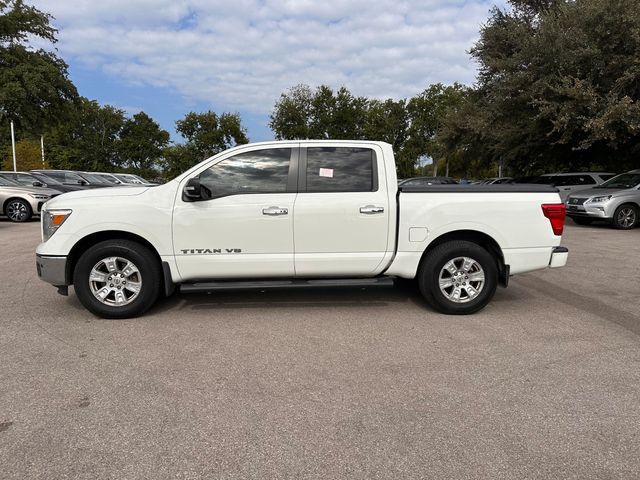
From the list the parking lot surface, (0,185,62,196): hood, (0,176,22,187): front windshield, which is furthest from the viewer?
(0,176,22,187): front windshield

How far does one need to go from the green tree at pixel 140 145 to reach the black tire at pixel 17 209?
56.4 m

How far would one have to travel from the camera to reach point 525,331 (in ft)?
15.4

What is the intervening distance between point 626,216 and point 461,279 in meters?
10.7

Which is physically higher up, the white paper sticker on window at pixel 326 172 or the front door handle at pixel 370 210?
the white paper sticker on window at pixel 326 172

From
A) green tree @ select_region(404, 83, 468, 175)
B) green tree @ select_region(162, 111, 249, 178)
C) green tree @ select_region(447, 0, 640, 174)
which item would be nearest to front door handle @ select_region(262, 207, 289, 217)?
green tree @ select_region(447, 0, 640, 174)

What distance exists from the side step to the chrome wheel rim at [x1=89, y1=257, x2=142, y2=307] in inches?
20.1

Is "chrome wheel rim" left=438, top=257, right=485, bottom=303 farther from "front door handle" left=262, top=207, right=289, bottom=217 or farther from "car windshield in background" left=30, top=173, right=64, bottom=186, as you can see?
"car windshield in background" left=30, top=173, right=64, bottom=186

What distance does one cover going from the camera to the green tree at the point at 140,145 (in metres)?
67.8

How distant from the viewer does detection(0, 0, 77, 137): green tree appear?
829 inches

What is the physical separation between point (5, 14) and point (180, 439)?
86.6 ft

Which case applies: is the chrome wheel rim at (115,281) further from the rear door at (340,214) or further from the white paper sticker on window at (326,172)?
the white paper sticker on window at (326,172)

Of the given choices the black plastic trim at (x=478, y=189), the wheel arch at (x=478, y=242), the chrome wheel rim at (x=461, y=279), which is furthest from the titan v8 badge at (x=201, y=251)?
the chrome wheel rim at (x=461, y=279)

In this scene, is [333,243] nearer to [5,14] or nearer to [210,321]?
[210,321]

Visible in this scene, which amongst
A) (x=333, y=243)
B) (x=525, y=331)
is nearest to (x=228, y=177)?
(x=333, y=243)
